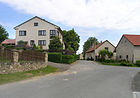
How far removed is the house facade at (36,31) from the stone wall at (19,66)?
18687mm

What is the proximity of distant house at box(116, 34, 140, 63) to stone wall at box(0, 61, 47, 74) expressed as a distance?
22906 mm

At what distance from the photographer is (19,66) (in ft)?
34.6

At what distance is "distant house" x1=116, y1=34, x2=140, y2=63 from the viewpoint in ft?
84.0

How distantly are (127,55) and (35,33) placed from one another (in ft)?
88.5

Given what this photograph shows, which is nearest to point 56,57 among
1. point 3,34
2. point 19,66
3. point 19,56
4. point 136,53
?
point 19,56

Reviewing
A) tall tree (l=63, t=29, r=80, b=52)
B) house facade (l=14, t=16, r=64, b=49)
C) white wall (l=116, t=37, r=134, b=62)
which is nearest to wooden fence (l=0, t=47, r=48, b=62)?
house facade (l=14, t=16, r=64, b=49)

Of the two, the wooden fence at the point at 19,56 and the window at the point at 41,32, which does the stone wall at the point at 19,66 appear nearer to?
the wooden fence at the point at 19,56

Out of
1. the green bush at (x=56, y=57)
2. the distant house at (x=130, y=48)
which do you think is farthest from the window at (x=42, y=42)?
the distant house at (x=130, y=48)

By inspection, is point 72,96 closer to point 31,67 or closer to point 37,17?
point 31,67

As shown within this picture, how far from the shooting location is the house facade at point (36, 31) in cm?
3106

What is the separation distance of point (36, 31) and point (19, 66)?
74.1 feet

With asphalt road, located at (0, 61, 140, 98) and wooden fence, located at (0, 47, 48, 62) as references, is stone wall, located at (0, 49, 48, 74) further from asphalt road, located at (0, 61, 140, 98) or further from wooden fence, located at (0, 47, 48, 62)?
asphalt road, located at (0, 61, 140, 98)

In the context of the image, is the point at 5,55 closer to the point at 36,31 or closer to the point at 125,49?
the point at 36,31

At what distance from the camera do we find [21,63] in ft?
35.3
